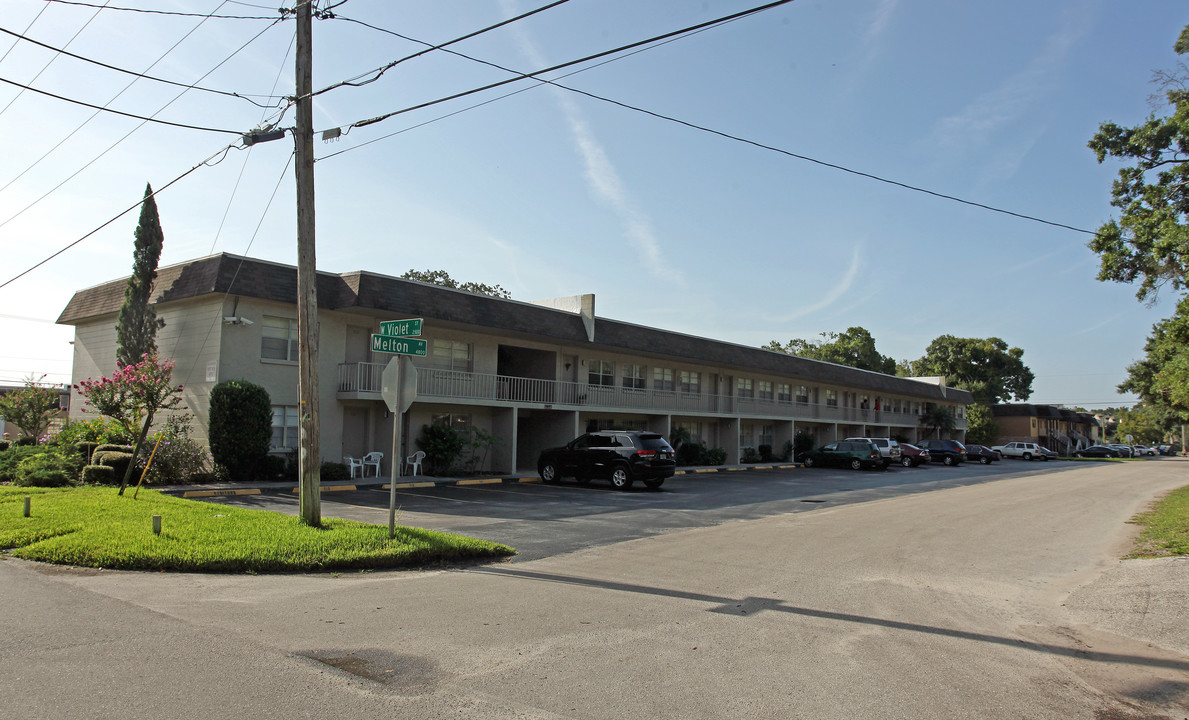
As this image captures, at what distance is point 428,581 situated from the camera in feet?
29.0

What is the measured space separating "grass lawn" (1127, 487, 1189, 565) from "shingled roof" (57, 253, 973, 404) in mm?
18170

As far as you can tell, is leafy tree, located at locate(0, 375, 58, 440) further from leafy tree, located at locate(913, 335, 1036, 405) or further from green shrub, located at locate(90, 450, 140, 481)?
leafy tree, located at locate(913, 335, 1036, 405)

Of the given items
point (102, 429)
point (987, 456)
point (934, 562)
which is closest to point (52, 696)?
point (934, 562)

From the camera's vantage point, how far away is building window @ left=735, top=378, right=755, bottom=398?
4312 centimetres

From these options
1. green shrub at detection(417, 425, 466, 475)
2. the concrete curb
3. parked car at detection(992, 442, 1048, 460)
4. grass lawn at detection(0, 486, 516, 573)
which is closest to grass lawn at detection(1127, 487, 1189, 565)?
grass lawn at detection(0, 486, 516, 573)

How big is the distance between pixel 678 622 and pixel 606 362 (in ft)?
90.0

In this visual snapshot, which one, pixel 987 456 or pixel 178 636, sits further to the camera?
pixel 987 456

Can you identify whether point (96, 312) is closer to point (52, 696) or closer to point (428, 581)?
point (428, 581)

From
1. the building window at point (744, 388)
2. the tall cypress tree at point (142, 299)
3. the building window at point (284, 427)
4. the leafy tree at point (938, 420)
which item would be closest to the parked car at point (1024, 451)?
the leafy tree at point (938, 420)

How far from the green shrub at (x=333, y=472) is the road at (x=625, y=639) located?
40.0 feet

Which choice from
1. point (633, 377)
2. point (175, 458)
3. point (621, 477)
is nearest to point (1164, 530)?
point (621, 477)

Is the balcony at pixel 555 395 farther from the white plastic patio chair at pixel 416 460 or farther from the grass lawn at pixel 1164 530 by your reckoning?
the grass lawn at pixel 1164 530

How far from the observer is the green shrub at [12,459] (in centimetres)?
1851

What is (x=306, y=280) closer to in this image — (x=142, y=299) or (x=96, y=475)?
(x=96, y=475)
